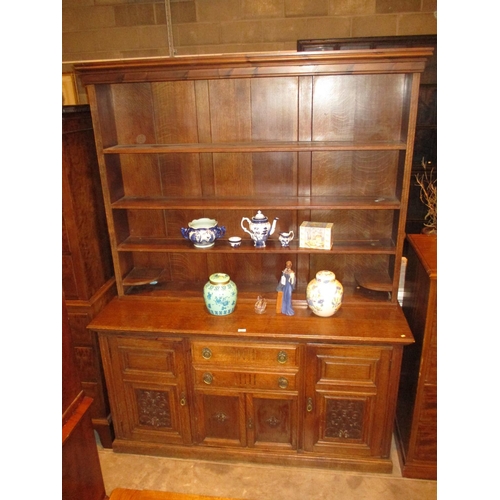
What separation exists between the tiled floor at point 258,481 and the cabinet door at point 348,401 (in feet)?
0.44

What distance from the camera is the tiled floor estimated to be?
77.9 inches

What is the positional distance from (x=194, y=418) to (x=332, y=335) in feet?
2.87

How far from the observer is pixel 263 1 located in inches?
100

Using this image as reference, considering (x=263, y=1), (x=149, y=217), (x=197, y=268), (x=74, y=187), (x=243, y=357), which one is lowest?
(x=243, y=357)

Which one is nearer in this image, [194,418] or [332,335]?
[332,335]

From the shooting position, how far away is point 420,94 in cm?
301

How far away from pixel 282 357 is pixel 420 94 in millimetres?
2284

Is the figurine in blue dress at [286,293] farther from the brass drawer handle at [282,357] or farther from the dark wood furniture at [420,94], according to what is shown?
the dark wood furniture at [420,94]

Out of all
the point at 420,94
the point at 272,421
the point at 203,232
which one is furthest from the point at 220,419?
the point at 420,94

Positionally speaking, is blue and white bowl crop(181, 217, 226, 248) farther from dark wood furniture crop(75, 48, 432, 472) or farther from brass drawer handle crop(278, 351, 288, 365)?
brass drawer handle crop(278, 351, 288, 365)

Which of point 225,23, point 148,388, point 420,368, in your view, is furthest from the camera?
point 225,23

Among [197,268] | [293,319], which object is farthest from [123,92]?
[293,319]

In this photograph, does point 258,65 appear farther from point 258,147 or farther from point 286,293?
point 286,293
